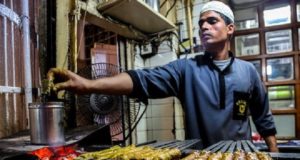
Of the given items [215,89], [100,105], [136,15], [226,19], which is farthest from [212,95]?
[136,15]

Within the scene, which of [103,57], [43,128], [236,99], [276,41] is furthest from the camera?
[276,41]

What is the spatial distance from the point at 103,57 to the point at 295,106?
3.09 meters

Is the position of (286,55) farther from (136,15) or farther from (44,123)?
(44,123)

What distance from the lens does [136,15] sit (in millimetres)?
3848

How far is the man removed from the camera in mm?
2392

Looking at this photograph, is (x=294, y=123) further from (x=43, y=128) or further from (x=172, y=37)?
(x=43, y=128)

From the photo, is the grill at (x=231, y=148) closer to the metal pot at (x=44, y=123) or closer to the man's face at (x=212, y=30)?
the metal pot at (x=44, y=123)

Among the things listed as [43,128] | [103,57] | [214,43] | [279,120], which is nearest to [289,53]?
[279,120]

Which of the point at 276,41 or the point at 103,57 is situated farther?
the point at 276,41

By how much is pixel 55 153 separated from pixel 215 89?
1482mm

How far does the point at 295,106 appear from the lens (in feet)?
14.3

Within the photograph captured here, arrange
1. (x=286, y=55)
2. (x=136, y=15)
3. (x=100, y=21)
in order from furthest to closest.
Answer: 1. (x=286, y=55)
2. (x=136, y=15)
3. (x=100, y=21)

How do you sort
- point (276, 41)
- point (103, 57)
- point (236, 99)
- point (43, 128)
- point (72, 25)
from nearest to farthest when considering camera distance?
point (43, 128), point (236, 99), point (72, 25), point (103, 57), point (276, 41)

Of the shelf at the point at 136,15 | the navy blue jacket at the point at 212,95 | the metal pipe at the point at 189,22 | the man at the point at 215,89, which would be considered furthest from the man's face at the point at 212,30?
the metal pipe at the point at 189,22
